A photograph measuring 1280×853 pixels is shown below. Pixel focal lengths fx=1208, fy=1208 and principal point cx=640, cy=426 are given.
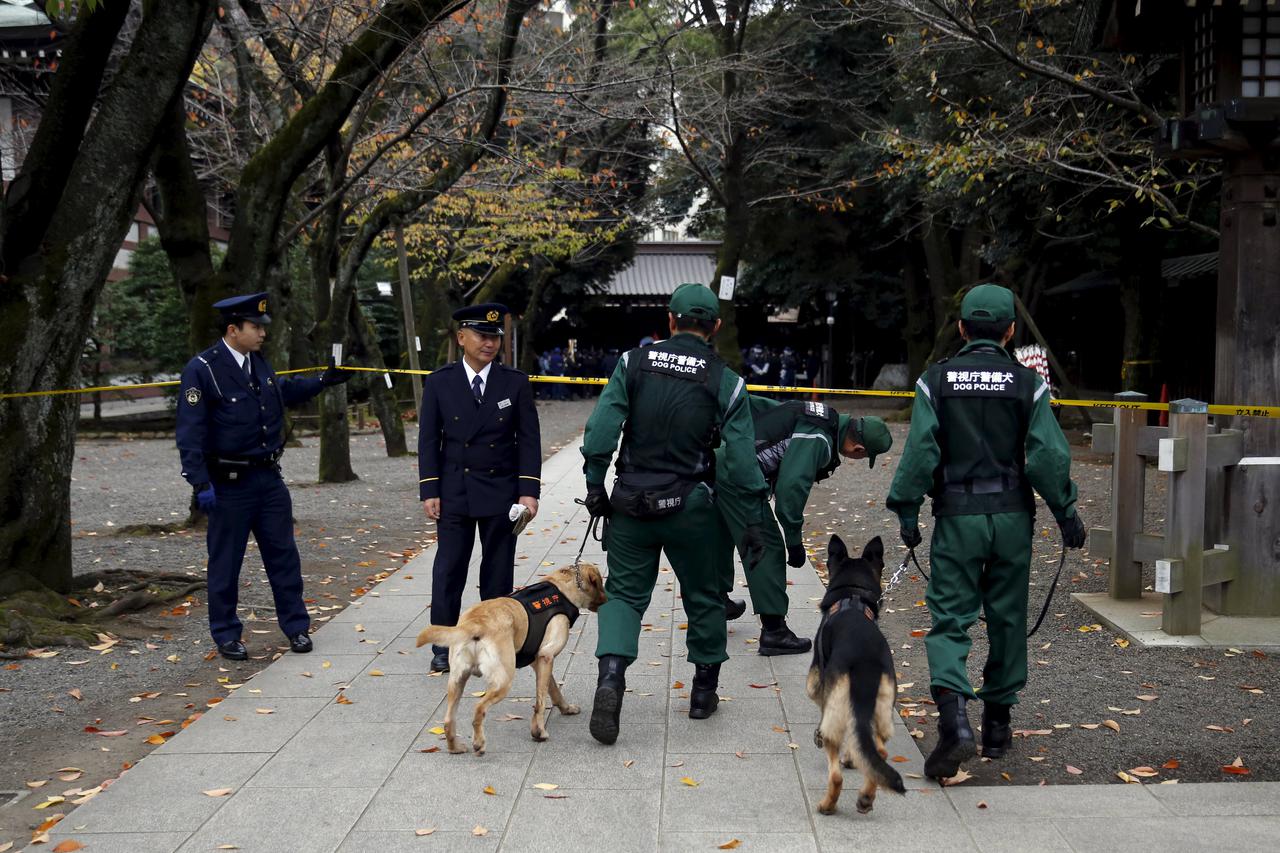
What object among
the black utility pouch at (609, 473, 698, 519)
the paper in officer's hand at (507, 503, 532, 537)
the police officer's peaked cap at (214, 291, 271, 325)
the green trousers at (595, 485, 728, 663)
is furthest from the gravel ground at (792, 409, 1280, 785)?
the police officer's peaked cap at (214, 291, 271, 325)

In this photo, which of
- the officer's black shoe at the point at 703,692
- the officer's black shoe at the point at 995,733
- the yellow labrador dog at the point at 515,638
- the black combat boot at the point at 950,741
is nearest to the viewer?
the black combat boot at the point at 950,741

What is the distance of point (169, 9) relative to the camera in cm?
795

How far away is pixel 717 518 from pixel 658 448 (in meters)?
0.46

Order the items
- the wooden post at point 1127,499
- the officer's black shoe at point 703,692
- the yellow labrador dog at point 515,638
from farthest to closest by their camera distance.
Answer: the wooden post at point 1127,499 → the officer's black shoe at point 703,692 → the yellow labrador dog at point 515,638

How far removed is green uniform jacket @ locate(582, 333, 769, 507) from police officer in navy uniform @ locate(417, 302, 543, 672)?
38.9 inches

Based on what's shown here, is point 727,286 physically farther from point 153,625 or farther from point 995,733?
point 995,733

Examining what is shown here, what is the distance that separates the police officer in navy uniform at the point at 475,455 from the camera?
6.19 m

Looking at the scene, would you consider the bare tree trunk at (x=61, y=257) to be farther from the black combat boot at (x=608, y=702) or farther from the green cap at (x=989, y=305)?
the green cap at (x=989, y=305)

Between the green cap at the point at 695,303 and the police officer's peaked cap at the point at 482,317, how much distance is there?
3.61ft

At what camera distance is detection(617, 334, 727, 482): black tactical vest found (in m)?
5.29

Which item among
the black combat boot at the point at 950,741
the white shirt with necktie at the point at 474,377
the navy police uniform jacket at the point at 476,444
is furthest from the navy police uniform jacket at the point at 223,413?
the black combat boot at the point at 950,741

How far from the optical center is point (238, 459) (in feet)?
21.7

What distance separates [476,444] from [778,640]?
2049 mm

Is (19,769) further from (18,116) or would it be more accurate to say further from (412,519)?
(18,116)
